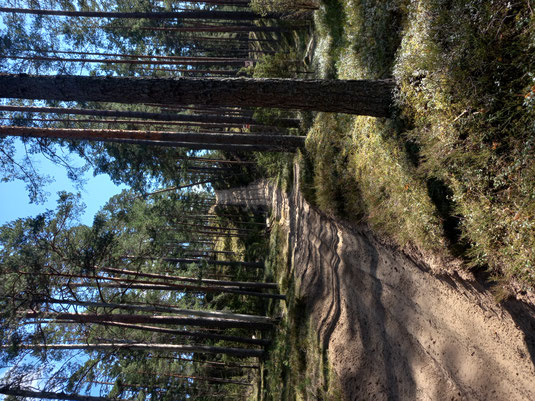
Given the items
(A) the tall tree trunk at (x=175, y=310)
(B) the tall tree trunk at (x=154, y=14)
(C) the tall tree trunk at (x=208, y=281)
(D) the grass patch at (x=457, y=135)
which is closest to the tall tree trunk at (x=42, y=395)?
(A) the tall tree trunk at (x=175, y=310)

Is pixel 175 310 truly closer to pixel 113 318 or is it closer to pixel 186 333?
pixel 186 333

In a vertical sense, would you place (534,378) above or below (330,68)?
below

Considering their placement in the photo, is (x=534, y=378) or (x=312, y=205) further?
(x=312, y=205)

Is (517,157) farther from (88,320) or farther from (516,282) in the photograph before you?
(88,320)

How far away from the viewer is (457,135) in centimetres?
503

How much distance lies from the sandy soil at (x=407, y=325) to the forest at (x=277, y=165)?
10.6 inches

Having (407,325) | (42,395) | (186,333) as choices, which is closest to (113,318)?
(42,395)

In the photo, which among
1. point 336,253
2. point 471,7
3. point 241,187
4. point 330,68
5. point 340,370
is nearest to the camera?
point 471,7

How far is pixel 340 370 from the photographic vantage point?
914cm

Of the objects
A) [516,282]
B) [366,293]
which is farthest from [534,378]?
[366,293]

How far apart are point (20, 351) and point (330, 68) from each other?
11749 mm

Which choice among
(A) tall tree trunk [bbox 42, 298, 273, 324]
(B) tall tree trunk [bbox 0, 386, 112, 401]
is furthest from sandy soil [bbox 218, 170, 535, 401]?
(B) tall tree trunk [bbox 0, 386, 112, 401]

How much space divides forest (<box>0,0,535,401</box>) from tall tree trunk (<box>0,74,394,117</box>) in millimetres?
24

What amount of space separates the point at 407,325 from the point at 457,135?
3920 mm
